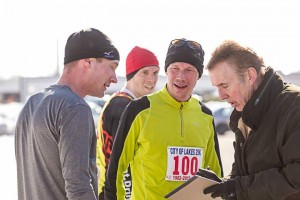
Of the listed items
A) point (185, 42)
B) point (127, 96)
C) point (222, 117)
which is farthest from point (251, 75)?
point (222, 117)

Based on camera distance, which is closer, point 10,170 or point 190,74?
point 190,74

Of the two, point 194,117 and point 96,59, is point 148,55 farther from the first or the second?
point 96,59

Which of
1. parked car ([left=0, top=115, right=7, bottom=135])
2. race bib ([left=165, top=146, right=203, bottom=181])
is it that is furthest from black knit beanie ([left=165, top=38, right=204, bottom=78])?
parked car ([left=0, top=115, right=7, bottom=135])

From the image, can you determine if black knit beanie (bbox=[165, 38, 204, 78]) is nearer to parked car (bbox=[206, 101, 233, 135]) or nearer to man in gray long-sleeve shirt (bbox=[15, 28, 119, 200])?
man in gray long-sleeve shirt (bbox=[15, 28, 119, 200])

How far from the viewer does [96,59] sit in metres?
3.05

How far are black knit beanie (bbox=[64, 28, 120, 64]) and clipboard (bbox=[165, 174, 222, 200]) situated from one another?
2.75 feet

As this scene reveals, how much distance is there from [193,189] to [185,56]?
1201 millimetres

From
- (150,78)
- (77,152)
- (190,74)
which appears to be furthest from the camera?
(150,78)

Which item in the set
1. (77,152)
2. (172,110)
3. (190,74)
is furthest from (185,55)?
(77,152)

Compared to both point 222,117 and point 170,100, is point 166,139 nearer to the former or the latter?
point 170,100

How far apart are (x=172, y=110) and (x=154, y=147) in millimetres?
329

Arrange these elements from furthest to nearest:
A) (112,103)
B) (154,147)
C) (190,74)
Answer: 1. (112,103)
2. (190,74)
3. (154,147)

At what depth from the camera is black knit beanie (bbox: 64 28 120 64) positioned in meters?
3.03

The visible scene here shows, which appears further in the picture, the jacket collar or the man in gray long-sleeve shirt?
the jacket collar
